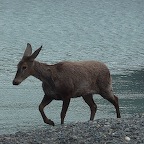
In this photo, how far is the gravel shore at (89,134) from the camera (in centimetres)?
1263

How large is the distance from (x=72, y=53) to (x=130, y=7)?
30.2 m

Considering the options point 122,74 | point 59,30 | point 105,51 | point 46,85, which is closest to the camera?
point 46,85

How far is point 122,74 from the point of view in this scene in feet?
82.8

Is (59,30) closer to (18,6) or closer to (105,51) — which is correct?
(105,51)

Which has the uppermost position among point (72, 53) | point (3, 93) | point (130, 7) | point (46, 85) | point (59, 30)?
point (46, 85)

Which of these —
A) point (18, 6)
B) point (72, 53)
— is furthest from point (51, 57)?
point (18, 6)

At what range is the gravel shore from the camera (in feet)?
41.4

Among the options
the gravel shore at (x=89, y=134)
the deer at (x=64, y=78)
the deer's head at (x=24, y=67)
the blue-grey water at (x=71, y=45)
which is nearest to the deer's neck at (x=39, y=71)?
the deer at (x=64, y=78)

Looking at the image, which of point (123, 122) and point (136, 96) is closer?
point (123, 122)

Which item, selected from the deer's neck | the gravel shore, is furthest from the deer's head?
the gravel shore

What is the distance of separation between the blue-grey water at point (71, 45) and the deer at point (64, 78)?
994mm

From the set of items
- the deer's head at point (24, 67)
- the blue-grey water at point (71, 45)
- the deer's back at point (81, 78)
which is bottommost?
the blue-grey water at point (71, 45)

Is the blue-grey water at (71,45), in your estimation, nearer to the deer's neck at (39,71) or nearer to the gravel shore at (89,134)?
the deer's neck at (39,71)

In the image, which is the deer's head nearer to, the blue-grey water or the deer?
the deer
